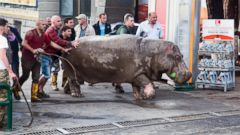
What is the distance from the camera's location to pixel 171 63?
10555mm

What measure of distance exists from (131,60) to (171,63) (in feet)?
2.52

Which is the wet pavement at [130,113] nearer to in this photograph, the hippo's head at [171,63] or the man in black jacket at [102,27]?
the hippo's head at [171,63]

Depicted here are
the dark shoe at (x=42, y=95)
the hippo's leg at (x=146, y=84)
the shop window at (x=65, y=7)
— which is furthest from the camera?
the shop window at (x=65, y=7)

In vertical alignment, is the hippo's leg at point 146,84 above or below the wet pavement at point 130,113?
above

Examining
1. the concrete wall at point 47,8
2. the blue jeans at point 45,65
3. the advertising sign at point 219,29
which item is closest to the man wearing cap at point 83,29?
the blue jeans at point 45,65

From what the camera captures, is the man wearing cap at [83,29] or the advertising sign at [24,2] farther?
the advertising sign at [24,2]

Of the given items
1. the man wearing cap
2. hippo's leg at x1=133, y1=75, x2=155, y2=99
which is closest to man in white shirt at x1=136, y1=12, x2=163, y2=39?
the man wearing cap

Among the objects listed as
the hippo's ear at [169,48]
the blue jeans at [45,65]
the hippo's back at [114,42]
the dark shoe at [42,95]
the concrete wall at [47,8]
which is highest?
the concrete wall at [47,8]

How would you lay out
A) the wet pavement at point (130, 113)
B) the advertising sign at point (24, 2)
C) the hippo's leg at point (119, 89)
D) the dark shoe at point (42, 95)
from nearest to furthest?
1. the wet pavement at point (130, 113)
2. the dark shoe at point (42, 95)
3. the hippo's leg at point (119, 89)
4. the advertising sign at point (24, 2)

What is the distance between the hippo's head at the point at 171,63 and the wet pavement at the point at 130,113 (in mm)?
542

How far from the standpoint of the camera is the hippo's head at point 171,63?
1054 cm

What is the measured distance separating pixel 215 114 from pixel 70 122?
104 inches

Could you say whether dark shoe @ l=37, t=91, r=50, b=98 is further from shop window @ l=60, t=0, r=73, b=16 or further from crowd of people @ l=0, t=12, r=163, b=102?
Answer: shop window @ l=60, t=0, r=73, b=16

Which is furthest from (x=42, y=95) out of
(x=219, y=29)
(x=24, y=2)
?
(x=24, y=2)
